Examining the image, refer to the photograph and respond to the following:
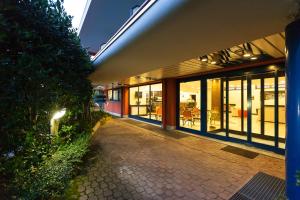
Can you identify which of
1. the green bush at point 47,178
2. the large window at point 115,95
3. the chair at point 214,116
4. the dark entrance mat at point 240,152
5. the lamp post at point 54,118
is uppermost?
the large window at point 115,95

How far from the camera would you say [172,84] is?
29.9ft

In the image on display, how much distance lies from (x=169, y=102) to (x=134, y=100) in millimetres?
5218

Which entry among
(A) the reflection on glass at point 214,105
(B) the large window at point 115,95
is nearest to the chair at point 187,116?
(A) the reflection on glass at point 214,105

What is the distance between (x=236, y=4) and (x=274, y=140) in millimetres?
5120

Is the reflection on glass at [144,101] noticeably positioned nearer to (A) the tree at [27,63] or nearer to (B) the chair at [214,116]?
(B) the chair at [214,116]

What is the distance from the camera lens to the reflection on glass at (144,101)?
39.9ft

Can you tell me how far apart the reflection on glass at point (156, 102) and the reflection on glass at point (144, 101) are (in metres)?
0.42

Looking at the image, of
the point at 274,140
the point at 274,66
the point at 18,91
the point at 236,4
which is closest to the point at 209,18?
the point at 236,4

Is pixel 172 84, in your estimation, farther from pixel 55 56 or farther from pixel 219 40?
pixel 55 56

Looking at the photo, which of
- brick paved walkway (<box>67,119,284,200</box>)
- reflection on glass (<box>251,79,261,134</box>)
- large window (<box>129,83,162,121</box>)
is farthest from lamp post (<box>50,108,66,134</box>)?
large window (<box>129,83,162,121</box>)

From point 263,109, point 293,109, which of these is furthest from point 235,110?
point 293,109

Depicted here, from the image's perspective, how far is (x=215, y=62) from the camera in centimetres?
553

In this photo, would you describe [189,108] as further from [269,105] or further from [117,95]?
[117,95]

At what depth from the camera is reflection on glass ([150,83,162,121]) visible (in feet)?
36.3
